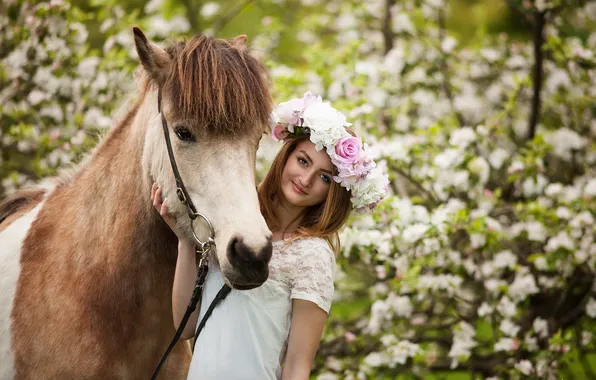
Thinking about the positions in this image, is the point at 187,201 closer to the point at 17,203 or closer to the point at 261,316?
the point at 261,316

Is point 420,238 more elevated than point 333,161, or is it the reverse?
point 333,161

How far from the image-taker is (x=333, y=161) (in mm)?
2518

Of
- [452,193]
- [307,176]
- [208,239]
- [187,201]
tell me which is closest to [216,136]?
[187,201]

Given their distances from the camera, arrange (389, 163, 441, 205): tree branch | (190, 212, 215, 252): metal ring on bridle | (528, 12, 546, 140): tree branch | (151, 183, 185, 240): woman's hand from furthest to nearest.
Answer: (528, 12, 546, 140): tree branch < (389, 163, 441, 205): tree branch < (151, 183, 185, 240): woman's hand < (190, 212, 215, 252): metal ring on bridle

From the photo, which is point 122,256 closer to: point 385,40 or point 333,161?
point 333,161

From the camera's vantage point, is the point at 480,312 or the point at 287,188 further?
the point at 480,312

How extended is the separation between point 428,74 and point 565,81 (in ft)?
3.68

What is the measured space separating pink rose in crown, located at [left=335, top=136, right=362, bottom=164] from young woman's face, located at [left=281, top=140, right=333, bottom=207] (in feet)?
0.24

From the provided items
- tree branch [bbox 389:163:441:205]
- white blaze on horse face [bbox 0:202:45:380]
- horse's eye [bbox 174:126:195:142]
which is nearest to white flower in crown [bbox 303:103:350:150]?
horse's eye [bbox 174:126:195:142]

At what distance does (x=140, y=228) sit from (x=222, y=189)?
50 cm

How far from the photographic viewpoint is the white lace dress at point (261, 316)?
232cm

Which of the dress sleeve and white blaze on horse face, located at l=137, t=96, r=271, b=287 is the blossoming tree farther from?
white blaze on horse face, located at l=137, t=96, r=271, b=287

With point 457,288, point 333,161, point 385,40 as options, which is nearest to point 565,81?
point 385,40

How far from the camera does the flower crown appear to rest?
2510 mm
